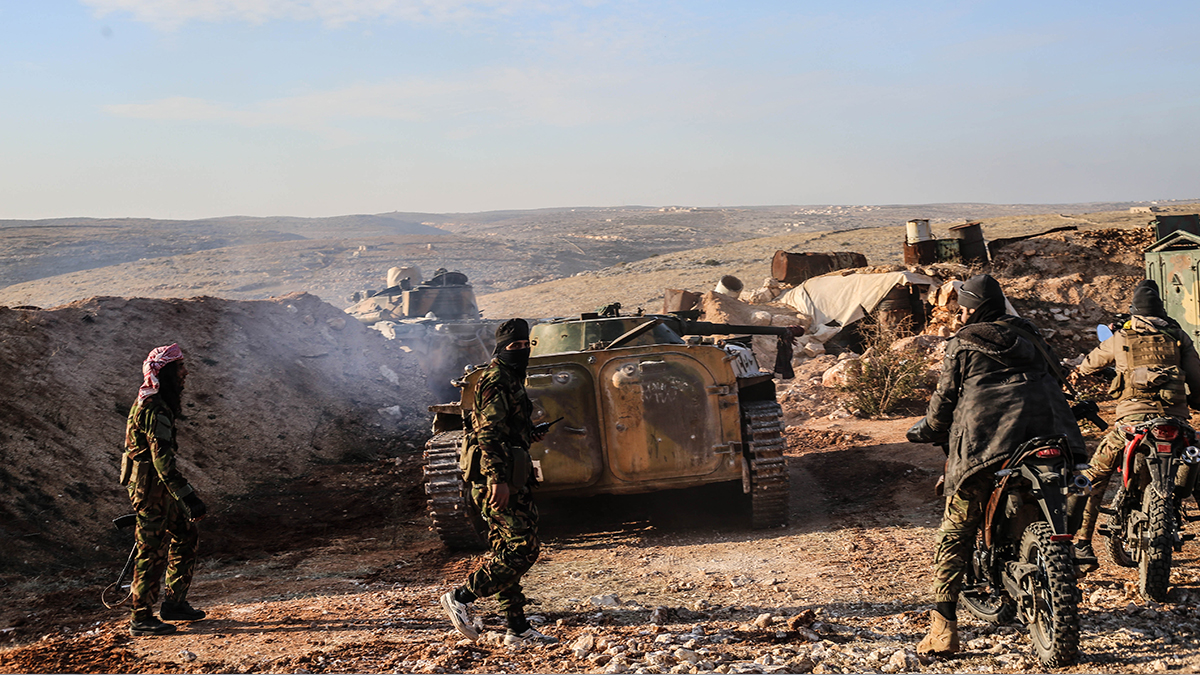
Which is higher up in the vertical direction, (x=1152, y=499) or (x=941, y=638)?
(x=1152, y=499)

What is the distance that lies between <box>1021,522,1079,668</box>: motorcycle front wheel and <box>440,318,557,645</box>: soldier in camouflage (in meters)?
2.32

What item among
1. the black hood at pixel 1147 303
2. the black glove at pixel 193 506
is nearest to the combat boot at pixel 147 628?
the black glove at pixel 193 506

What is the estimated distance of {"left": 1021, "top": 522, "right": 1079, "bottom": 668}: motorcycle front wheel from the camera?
12.5 feet

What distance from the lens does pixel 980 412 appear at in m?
4.18

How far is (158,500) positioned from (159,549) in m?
0.29

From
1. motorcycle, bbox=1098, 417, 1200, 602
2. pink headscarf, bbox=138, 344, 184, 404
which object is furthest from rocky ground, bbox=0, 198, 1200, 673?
pink headscarf, bbox=138, 344, 184, 404

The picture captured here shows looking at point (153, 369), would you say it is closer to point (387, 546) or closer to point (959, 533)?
point (387, 546)

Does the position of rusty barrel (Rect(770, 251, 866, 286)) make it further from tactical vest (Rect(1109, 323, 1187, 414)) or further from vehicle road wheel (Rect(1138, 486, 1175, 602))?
vehicle road wheel (Rect(1138, 486, 1175, 602))

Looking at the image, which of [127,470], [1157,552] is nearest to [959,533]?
[1157,552]

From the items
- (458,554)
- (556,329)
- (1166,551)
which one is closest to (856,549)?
(1166,551)

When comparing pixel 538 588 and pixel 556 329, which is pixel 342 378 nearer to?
pixel 556 329

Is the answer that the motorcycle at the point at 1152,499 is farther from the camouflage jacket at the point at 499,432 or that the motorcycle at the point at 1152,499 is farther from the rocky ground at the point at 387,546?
the camouflage jacket at the point at 499,432

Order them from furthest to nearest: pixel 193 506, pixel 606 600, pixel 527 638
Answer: pixel 606 600 → pixel 193 506 → pixel 527 638

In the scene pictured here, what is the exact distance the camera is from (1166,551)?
471cm
